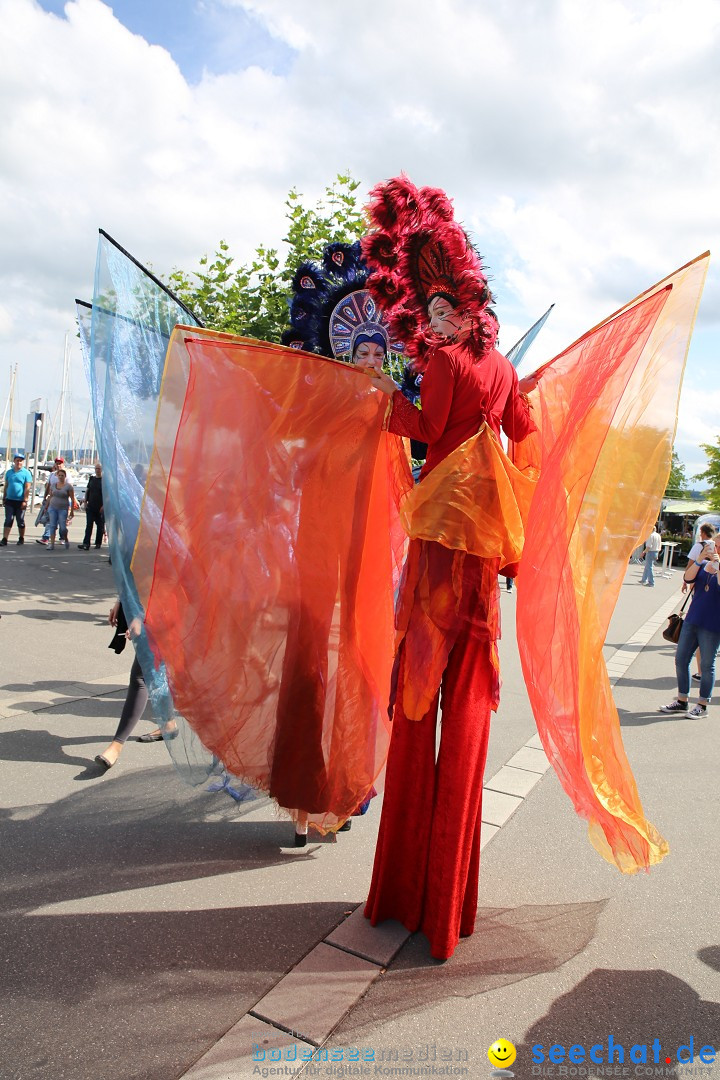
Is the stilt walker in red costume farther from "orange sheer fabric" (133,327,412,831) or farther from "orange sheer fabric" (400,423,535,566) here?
"orange sheer fabric" (133,327,412,831)

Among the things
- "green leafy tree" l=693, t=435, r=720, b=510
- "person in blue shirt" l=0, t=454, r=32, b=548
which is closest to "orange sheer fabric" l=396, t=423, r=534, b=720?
"person in blue shirt" l=0, t=454, r=32, b=548

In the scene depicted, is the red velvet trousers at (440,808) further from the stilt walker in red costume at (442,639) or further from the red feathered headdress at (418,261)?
the red feathered headdress at (418,261)

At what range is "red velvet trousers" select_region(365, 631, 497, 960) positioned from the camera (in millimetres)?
2566

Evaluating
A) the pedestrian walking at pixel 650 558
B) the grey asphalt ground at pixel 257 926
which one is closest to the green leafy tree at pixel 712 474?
the pedestrian walking at pixel 650 558

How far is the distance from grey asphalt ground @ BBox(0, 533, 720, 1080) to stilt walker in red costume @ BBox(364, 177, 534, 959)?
0.85 feet

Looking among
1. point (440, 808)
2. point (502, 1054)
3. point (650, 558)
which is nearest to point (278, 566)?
point (440, 808)

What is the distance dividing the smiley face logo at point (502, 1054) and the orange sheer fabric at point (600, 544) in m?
0.67

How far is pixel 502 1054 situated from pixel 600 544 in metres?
1.58

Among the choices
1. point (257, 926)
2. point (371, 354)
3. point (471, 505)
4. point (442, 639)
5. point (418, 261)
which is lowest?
point (257, 926)

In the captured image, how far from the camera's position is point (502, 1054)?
2.14m

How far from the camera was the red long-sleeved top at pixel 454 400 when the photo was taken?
2.62m

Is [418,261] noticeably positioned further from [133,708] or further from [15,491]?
[15,491]

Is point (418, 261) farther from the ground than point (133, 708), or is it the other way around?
point (418, 261)

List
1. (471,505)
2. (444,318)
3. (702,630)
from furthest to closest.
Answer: (702,630), (444,318), (471,505)
